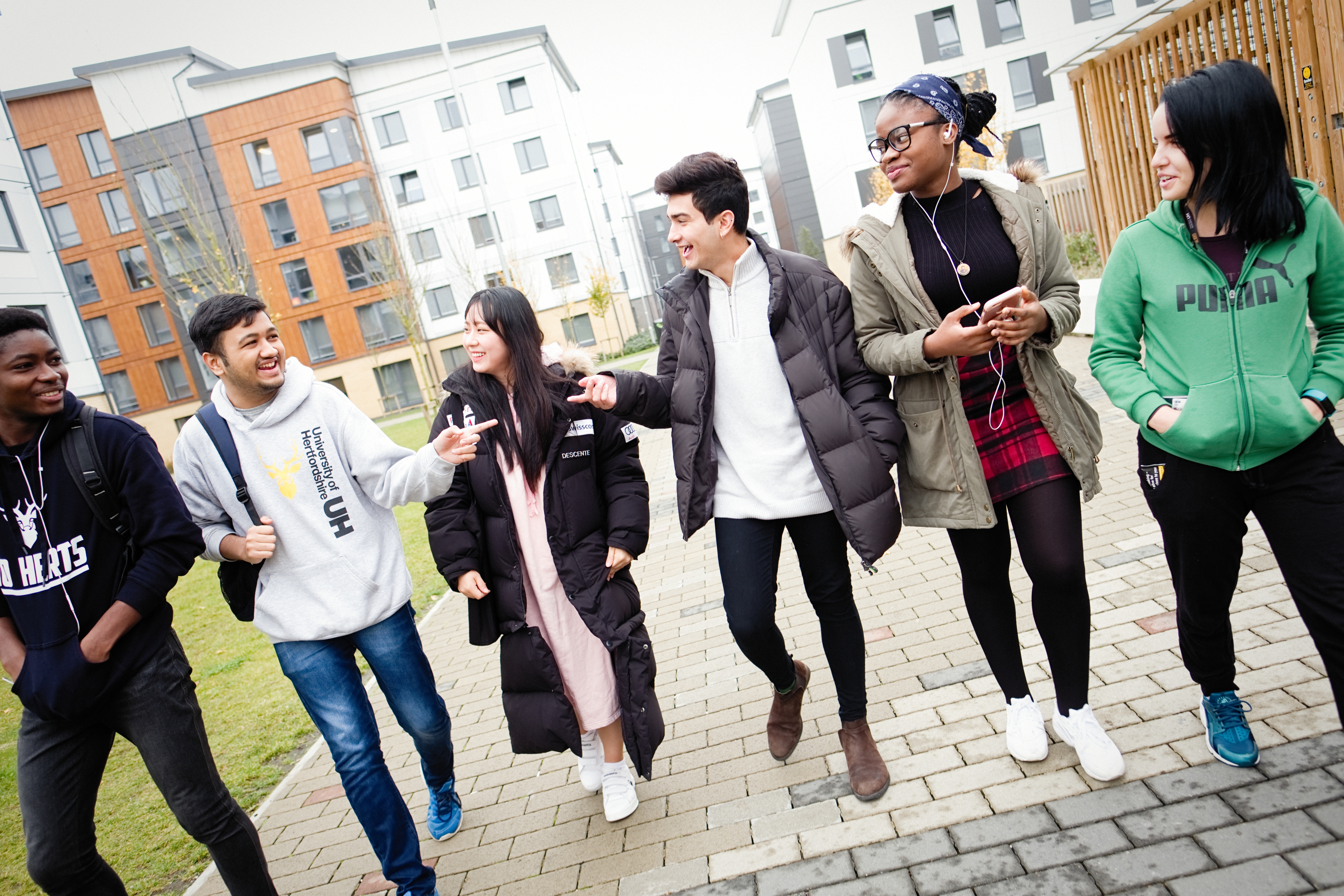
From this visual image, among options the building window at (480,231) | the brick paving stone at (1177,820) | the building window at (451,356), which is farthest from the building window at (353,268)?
the brick paving stone at (1177,820)

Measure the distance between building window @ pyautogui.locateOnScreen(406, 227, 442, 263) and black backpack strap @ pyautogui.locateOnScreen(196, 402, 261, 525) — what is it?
133 feet

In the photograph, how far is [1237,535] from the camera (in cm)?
260

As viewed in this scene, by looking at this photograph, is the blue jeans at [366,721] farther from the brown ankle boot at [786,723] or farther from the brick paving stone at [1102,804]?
the brick paving stone at [1102,804]

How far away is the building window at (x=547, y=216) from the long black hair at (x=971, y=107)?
4169 centimetres

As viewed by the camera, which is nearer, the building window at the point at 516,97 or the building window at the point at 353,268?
the building window at the point at 353,268

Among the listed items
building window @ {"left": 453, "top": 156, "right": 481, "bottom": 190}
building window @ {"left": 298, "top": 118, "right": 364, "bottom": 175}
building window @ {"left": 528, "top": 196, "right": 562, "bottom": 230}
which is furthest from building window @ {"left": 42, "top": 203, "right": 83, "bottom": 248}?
building window @ {"left": 528, "top": 196, "right": 562, "bottom": 230}

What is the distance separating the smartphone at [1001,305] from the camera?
258 cm

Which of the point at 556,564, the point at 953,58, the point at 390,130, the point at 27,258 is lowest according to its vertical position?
the point at 556,564

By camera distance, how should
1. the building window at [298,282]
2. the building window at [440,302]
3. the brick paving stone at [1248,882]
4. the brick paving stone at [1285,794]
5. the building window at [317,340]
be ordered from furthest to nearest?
the building window at [440,302] → the building window at [317,340] → the building window at [298,282] → the brick paving stone at [1285,794] → the brick paving stone at [1248,882]

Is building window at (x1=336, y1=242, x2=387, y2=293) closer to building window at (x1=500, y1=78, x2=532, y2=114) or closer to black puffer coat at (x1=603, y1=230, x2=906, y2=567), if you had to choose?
building window at (x1=500, y1=78, x2=532, y2=114)

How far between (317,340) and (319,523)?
4257 cm

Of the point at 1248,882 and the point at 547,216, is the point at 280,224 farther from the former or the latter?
the point at 1248,882

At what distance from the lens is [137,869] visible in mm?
4086

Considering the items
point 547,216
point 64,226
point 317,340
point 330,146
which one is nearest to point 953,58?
point 547,216
